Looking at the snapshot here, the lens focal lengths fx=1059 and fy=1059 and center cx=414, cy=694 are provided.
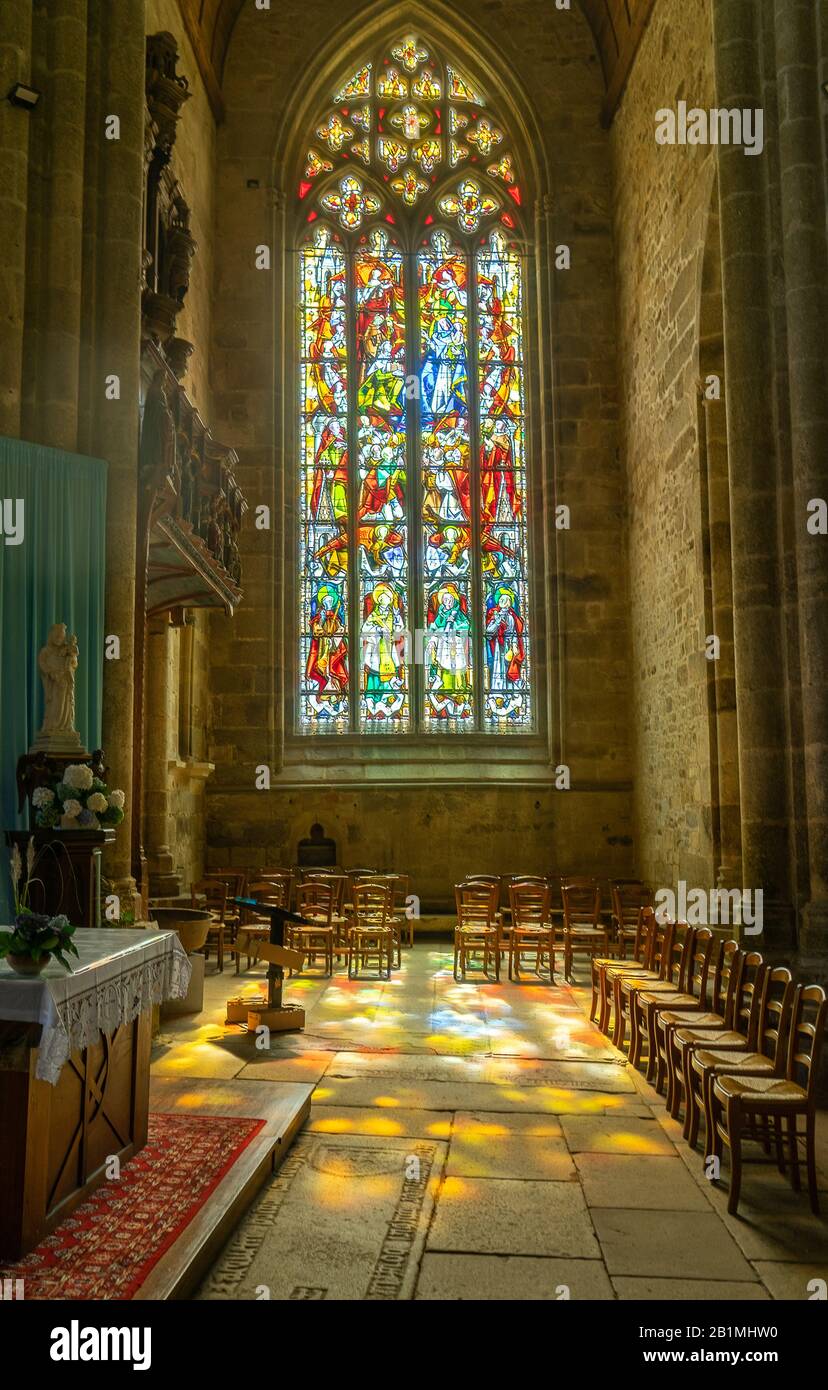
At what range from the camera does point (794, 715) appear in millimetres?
7297

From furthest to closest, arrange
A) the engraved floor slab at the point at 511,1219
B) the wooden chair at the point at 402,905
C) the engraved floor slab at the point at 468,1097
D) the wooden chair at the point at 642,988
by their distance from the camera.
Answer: the wooden chair at the point at 402,905 → the wooden chair at the point at 642,988 → the engraved floor slab at the point at 468,1097 → the engraved floor slab at the point at 511,1219

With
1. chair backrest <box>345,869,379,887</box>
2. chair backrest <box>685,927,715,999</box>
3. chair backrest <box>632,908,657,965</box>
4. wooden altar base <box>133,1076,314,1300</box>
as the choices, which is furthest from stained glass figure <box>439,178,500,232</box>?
wooden altar base <box>133,1076,314,1300</box>

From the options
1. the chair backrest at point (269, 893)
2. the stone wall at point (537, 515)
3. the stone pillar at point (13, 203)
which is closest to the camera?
the stone pillar at point (13, 203)

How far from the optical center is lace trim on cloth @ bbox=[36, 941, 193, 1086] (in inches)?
141

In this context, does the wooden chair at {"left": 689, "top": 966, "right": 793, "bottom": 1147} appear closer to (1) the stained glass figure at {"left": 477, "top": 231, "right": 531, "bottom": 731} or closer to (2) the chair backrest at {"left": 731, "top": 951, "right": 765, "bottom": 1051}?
(2) the chair backrest at {"left": 731, "top": 951, "right": 765, "bottom": 1051}

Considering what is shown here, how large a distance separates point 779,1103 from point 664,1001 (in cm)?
191

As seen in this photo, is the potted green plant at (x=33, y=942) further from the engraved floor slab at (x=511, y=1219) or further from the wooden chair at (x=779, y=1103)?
the wooden chair at (x=779, y=1103)

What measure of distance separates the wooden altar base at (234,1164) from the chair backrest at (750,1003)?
2.29 metres

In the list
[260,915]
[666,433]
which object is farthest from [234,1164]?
[666,433]

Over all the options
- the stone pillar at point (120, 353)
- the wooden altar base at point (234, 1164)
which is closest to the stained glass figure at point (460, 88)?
the stone pillar at point (120, 353)

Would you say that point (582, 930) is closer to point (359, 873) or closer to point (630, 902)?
point (630, 902)

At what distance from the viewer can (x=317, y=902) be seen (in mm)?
11461

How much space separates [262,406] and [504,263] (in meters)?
4.14

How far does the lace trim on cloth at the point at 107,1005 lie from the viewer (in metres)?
3.59
